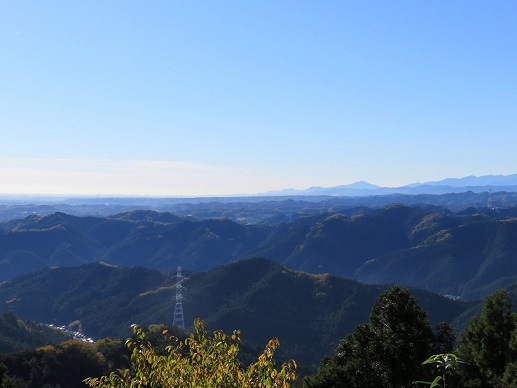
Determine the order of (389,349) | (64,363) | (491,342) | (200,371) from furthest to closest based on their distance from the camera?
(64,363) < (491,342) < (389,349) < (200,371)

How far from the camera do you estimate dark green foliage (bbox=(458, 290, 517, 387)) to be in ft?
138

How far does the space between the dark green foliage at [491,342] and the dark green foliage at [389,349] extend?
630 cm

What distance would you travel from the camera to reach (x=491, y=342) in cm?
4441

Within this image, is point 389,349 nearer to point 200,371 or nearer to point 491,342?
point 491,342

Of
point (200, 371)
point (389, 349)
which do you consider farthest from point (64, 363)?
point (200, 371)

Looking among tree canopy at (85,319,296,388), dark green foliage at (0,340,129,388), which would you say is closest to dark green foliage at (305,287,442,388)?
tree canopy at (85,319,296,388)

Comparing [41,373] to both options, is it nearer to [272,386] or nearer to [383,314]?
[383,314]

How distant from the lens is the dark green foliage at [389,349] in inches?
1515

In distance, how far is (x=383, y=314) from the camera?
40562 millimetres

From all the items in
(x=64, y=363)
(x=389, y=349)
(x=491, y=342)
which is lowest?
(x=64, y=363)

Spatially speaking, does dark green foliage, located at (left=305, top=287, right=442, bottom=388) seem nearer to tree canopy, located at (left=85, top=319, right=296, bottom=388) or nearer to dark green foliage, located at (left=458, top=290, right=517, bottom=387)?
dark green foliage, located at (left=458, top=290, right=517, bottom=387)

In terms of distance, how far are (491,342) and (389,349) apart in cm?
1221

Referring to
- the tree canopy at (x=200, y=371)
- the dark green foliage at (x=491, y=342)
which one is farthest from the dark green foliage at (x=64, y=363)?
the tree canopy at (x=200, y=371)

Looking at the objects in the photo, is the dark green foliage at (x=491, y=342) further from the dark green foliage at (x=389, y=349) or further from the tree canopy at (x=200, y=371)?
the tree canopy at (x=200, y=371)
